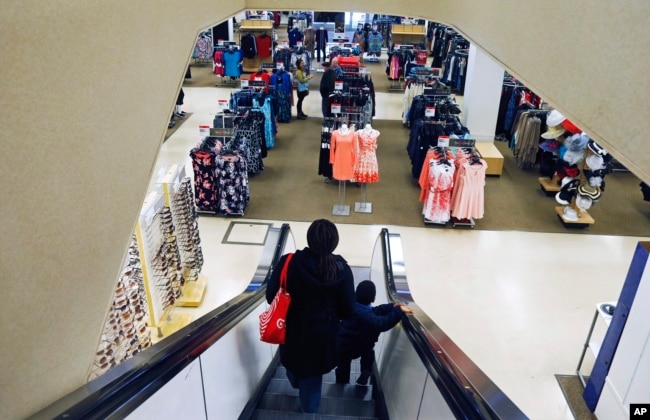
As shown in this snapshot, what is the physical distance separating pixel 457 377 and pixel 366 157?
19.5 feet

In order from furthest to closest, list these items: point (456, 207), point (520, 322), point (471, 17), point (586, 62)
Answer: point (456, 207), point (520, 322), point (471, 17), point (586, 62)

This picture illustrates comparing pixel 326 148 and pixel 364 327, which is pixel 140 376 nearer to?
pixel 364 327

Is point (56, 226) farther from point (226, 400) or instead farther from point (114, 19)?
point (226, 400)

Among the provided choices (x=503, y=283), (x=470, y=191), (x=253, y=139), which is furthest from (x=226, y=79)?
(x=503, y=283)

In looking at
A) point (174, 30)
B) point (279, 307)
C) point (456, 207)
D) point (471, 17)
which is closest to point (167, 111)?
point (174, 30)

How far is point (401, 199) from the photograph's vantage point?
8859 millimetres

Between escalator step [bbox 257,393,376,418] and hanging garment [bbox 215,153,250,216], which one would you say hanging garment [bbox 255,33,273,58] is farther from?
escalator step [bbox 257,393,376,418]

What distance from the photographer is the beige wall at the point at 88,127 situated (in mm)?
1236

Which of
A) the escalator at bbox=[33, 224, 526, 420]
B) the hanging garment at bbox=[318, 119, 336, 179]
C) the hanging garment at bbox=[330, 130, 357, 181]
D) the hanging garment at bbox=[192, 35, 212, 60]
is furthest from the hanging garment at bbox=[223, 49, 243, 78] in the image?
the escalator at bbox=[33, 224, 526, 420]

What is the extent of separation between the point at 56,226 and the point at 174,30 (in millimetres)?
1378

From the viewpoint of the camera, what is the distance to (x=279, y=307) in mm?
2979

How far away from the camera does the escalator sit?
1.80 meters

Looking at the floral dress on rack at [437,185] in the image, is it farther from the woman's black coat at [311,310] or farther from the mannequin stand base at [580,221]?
the woman's black coat at [311,310]

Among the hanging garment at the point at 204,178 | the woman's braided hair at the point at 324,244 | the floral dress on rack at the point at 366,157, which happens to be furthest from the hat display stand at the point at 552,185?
the woman's braided hair at the point at 324,244
